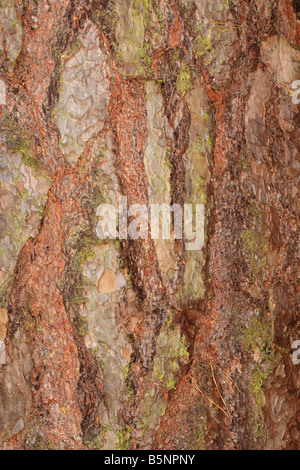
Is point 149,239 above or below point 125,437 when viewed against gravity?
above

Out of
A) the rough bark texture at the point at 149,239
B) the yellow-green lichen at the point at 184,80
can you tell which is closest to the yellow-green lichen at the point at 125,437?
the rough bark texture at the point at 149,239

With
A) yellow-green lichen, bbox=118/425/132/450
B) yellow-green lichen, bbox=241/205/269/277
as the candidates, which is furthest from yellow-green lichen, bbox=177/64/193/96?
yellow-green lichen, bbox=118/425/132/450

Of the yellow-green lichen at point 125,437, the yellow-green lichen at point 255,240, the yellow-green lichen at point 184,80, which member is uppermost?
the yellow-green lichen at point 184,80

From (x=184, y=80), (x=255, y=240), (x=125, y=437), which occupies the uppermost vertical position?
(x=184, y=80)

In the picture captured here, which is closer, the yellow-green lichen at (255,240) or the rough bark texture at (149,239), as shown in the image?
the rough bark texture at (149,239)

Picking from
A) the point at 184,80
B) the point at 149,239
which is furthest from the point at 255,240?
the point at 184,80

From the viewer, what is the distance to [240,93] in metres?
1.17

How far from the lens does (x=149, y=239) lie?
111cm

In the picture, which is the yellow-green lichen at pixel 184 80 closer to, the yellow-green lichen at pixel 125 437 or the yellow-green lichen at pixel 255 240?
the yellow-green lichen at pixel 255 240

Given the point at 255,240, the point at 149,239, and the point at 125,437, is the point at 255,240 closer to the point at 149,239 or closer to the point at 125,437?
the point at 149,239

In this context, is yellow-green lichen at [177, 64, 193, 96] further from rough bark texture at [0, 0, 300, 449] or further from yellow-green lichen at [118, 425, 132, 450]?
yellow-green lichen at [118, 425, 132, 450]

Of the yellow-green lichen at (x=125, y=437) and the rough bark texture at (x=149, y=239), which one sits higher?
the rough bark texture at (x=149, y=239)

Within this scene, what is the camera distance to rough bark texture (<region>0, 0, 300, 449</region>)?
1.07 meters

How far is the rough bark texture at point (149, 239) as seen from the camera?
1070 mm
